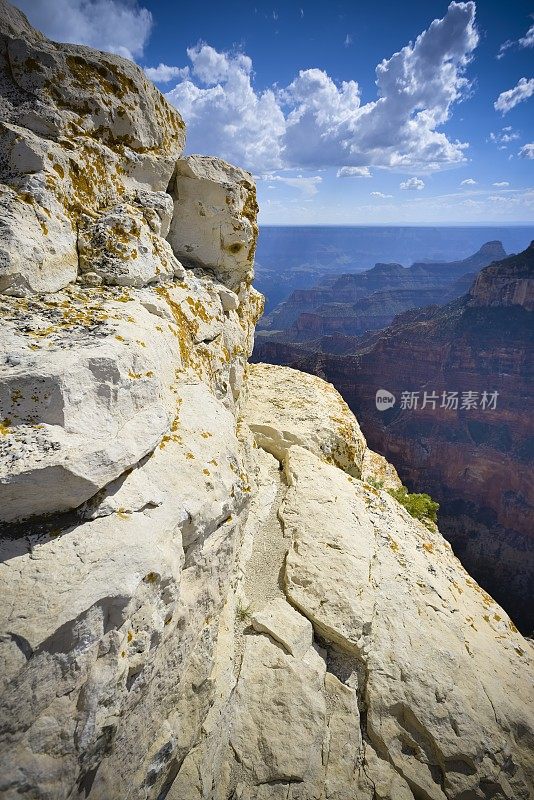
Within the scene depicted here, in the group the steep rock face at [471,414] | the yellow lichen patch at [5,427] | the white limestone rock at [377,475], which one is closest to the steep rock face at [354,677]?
the yellow lichen patch at [5,427]

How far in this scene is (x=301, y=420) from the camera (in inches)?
526

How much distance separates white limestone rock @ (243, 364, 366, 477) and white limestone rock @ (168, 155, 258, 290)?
15.8ft

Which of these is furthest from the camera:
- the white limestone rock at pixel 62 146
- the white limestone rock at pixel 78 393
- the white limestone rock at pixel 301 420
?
the white limestone rock at pixel 301 420

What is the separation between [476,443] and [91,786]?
77.1m

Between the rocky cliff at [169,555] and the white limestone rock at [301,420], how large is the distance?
1914mm

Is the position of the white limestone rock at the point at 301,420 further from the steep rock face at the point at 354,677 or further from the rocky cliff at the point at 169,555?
the steep rock face at the point at 354,677

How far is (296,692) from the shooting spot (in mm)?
5887

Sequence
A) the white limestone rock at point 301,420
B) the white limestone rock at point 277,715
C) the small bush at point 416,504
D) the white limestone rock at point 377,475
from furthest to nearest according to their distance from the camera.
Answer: the white limestone rock at point 377,475, the small bush at point 416,504, the white limestone rock at point 301,420, the white limestone rock at point 277,715

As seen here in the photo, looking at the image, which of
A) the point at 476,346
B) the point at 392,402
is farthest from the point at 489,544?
the point at 476,346

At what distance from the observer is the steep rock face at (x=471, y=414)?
56.3 metres

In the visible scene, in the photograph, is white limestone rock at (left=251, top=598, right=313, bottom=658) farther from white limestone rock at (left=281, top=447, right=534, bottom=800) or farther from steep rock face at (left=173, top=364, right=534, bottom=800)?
white limestone rock at (left=281, top=447, right=534, bottom=800)

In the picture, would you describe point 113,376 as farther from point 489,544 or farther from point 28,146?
point 489,544

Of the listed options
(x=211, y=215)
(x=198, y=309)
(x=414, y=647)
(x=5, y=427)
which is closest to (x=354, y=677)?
(x=414, y=647)

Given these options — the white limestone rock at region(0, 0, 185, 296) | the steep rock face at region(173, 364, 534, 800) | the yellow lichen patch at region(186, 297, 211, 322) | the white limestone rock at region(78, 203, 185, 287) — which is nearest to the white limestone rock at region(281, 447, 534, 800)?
the steep rock face at region(173, 364, 534, 800)
